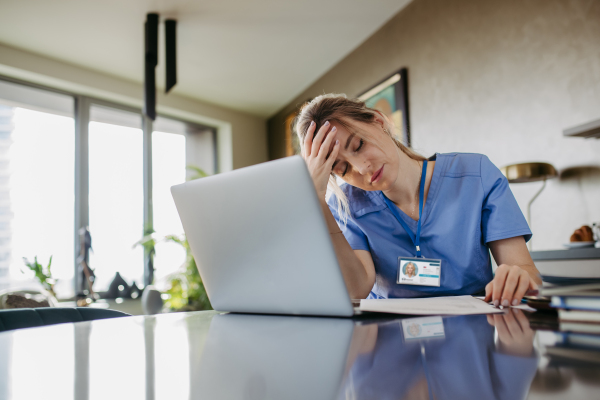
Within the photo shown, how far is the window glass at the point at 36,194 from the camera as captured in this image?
3.86 m

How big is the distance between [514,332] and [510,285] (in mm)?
280

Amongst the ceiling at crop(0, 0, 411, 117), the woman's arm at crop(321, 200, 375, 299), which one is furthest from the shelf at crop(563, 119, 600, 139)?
the ceiling at crop(0, 0, 411, 117)

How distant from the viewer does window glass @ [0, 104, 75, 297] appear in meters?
3.86

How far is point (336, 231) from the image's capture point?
3.61 ft

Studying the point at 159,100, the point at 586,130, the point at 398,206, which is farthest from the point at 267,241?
the point at 159,100

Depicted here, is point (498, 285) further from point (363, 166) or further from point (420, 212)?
point (363, 166)

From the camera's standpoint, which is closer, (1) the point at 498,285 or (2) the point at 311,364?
(2) the point at 311,364

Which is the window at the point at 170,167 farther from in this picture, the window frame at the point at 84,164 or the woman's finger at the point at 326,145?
the woman's finger at the point at 326,145

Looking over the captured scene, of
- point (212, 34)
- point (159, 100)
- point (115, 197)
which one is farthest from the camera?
point (159, 100)

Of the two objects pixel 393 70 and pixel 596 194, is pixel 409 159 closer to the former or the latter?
pixel 596 194

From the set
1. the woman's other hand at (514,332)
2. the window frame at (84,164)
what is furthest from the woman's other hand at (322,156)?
the window frame at (84,164)

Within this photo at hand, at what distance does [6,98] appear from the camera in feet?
13.2

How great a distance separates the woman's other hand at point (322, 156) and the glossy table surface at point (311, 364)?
2.13ft

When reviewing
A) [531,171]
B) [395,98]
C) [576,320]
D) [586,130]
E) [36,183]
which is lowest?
Result: [576,320]
